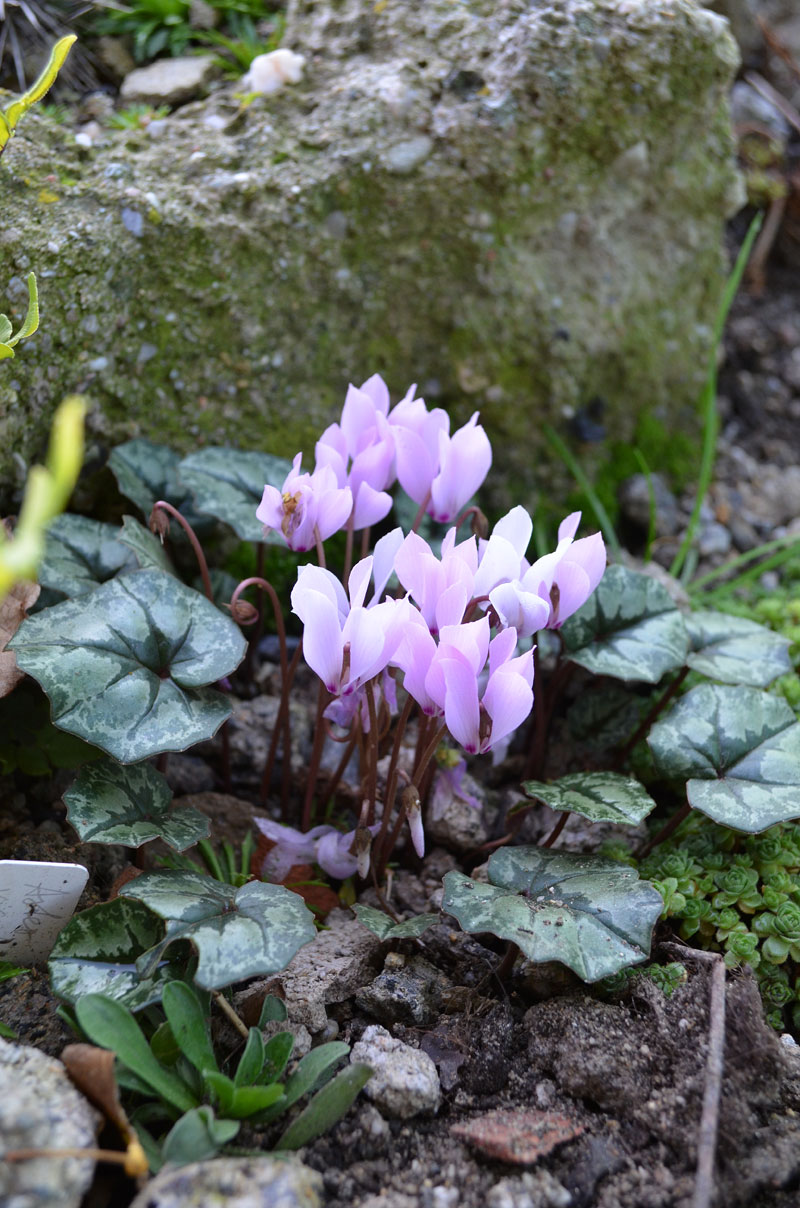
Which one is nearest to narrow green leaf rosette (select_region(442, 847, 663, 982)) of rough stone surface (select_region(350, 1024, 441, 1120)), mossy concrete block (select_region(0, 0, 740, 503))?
rough stone surface (select_region(350, 1024, 441, 1120))

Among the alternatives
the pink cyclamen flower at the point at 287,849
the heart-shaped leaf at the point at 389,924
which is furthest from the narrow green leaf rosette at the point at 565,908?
the pink cyclamen flower at the point at 287,849

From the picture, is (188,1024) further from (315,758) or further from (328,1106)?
(315,758)

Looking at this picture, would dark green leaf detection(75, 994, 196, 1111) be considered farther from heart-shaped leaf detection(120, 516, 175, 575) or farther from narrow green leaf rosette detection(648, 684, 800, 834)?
narrow green leaf rosette detection(648, 684, 800, 834)

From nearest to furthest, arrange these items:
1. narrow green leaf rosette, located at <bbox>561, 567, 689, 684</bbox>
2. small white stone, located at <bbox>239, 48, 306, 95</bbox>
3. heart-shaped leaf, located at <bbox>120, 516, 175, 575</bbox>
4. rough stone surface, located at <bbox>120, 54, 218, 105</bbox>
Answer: heart-shaped leaf, located at <bbox>120, 516, 175, 575</bbox> < narrow green leaf rosette, located at <bbox>561, 567, 689, 684</bbox> < small white stone, located at <bbox>239, 48, 306, 95</bbox> < rough stone surface, located at <bbox>120, 54, 218, 105</bbox>

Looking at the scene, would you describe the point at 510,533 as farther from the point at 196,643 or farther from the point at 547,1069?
the point at 547,1069

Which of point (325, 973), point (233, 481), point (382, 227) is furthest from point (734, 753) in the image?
point (382, 227)
